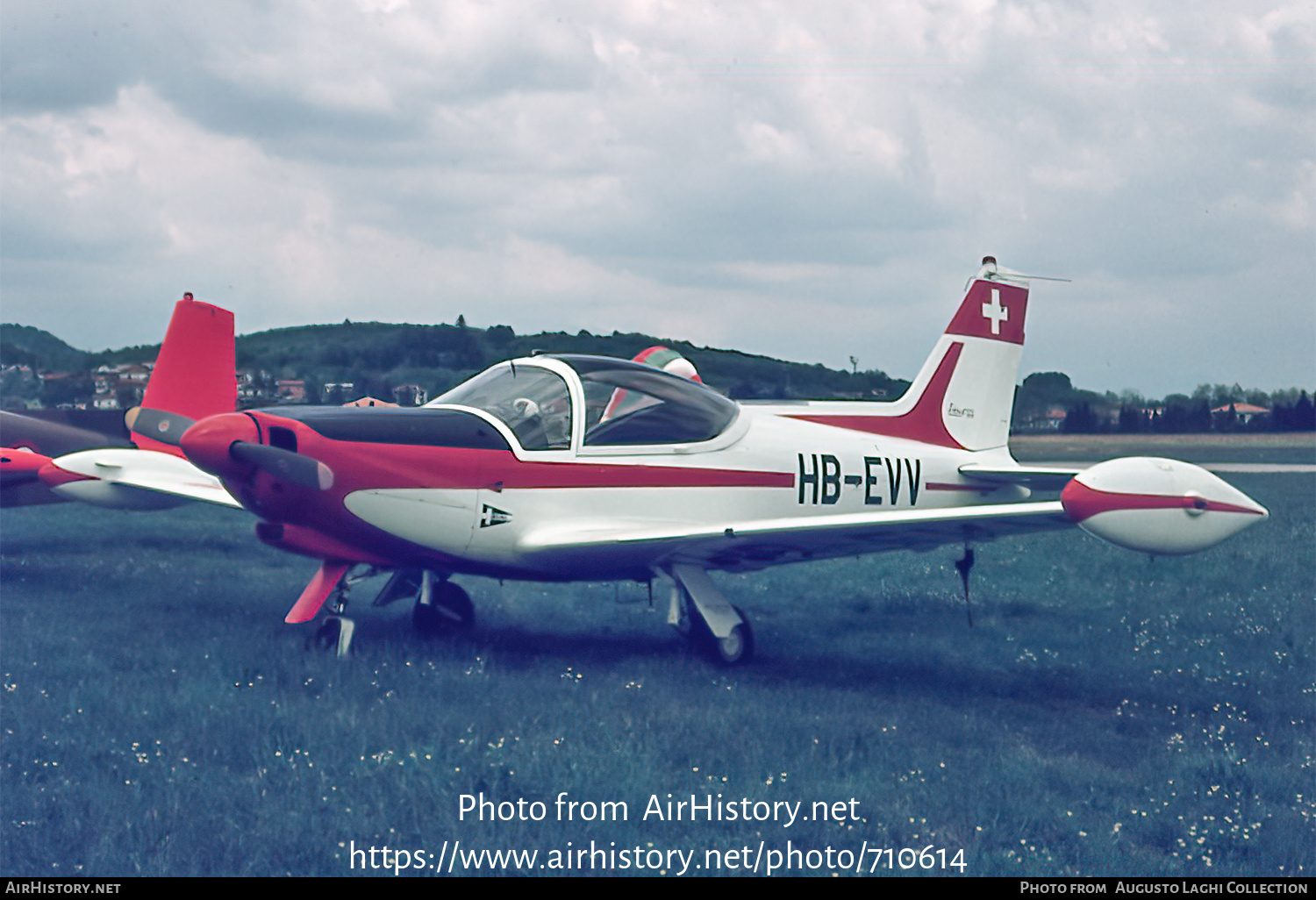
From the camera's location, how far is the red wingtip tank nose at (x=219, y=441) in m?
5.70

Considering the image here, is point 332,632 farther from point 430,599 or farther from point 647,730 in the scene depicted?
point 647,730

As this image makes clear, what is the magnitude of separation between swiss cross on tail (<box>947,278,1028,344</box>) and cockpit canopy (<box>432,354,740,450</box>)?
12.7ft

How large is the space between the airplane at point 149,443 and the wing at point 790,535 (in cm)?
390

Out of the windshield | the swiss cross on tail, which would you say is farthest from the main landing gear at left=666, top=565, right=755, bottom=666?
the swiss cross on tail

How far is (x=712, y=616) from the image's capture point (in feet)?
22.8

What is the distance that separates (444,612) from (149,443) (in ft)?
18.5

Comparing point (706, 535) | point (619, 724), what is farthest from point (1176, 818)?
point (706, 535)

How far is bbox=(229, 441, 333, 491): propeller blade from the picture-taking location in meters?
5.74

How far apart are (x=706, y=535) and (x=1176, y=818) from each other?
3.02 metres

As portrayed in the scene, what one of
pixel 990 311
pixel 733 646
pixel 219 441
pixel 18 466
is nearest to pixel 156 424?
pixel 18 466

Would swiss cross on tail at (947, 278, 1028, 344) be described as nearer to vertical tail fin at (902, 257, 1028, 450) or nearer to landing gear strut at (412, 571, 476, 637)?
vertical tail fin at (902, 257, 1028, 450)

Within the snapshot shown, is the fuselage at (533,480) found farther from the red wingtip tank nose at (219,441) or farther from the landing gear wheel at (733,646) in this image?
the landing gear wheel at (733,646)

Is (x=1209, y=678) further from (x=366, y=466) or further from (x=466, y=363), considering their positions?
(x=466, y=363)

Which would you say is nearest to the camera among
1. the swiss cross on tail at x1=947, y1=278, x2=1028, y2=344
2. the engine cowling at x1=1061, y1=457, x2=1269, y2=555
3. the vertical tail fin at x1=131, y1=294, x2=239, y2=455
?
the engine cowling at x1=1061, y1=457, x2=1269, y2=555
